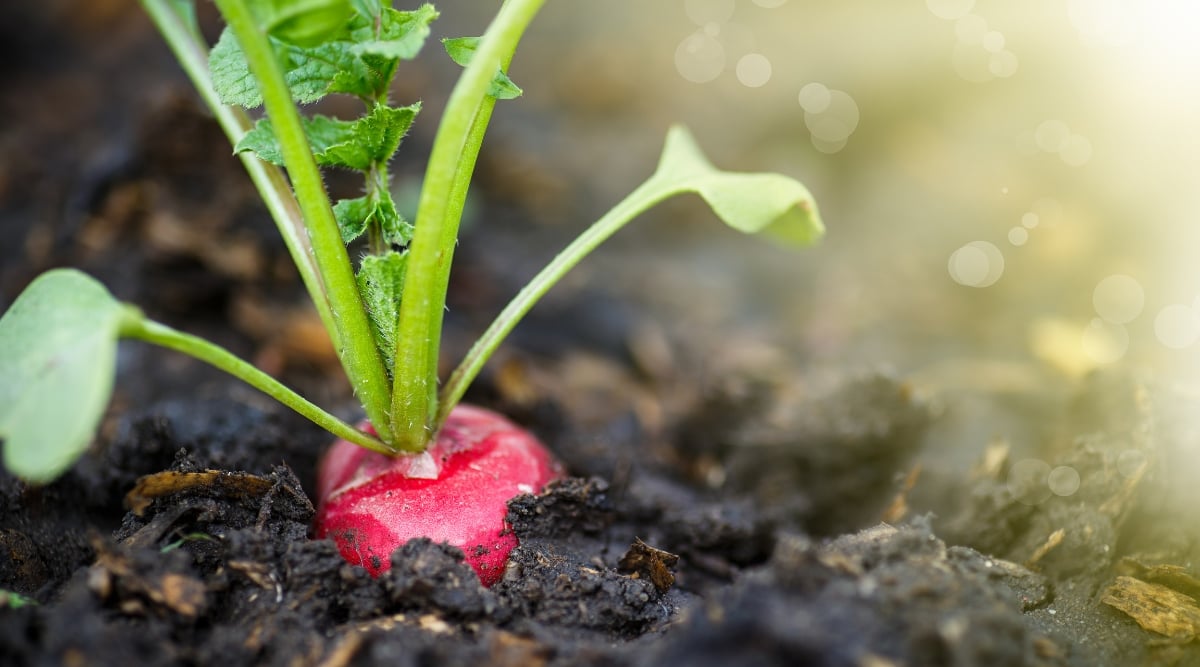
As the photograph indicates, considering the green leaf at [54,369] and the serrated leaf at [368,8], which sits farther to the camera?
the serrated leaf at [368,8]

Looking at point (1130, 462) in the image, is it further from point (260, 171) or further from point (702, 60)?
point (702, 60)

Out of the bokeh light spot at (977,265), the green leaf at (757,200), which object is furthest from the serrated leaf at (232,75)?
the bokeh light spot at (977,265)

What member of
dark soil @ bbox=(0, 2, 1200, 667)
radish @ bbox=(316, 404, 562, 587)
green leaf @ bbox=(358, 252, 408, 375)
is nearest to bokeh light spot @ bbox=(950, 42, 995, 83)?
dark soil @ bbox=(0, 2, 1200, 667)

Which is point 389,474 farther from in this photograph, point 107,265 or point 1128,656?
point 107,265

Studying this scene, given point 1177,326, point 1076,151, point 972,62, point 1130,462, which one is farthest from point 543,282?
point 972,62

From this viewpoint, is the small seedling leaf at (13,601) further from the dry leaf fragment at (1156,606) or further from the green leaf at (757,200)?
the dry leaf fragment at (1156,606)

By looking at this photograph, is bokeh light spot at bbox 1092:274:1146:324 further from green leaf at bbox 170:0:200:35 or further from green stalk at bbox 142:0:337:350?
green leaf at bbox 170:0:200:35
